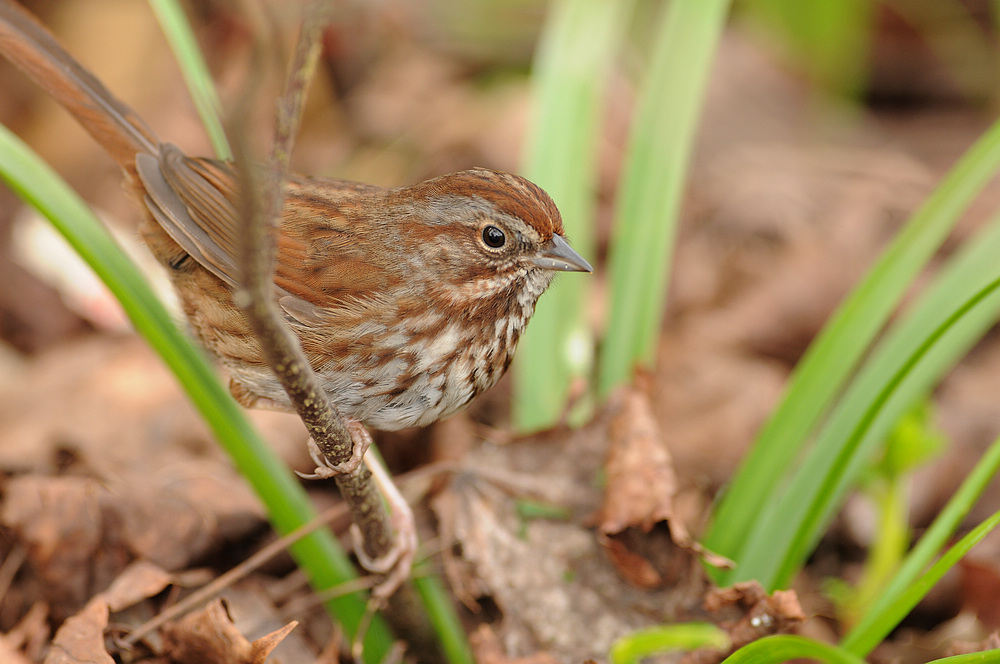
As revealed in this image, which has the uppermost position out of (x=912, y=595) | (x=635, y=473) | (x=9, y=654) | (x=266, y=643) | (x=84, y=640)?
(x=912, y=595)

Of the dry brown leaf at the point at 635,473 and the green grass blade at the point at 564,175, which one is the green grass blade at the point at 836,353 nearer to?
the dry brown leaf at the point at 635,473

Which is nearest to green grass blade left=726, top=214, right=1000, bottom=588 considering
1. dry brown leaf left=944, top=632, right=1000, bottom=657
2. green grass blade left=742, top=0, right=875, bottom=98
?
dry brown leaf left=944, top=632, right=1000, bottom=657

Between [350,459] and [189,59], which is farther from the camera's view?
[189,59]

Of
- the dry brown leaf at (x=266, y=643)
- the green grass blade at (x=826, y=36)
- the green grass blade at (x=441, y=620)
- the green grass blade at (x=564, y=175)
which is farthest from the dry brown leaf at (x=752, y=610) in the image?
the green grass blade at (x=826, y=36)

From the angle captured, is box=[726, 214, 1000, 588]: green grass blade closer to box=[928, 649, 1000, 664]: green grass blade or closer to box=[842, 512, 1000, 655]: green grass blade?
box=[842, 512, 1000, 655]: green grass blade

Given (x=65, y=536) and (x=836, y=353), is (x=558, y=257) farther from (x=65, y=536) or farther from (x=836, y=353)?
(x=65, y=536)

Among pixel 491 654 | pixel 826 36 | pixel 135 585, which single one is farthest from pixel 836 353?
pixel 826 36

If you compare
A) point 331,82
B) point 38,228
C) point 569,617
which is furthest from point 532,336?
point 331,82
